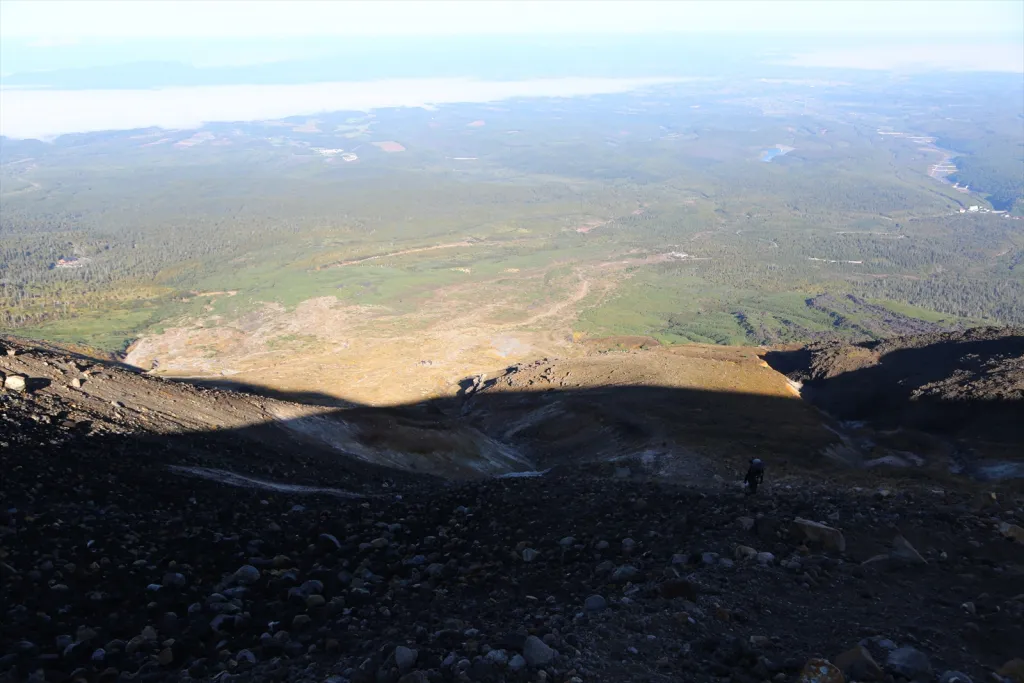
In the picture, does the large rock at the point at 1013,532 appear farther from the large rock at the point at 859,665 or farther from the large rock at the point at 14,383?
the large rock at the point at 14,383

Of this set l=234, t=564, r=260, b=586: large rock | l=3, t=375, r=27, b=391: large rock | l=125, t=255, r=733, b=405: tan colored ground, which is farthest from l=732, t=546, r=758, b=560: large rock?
l=125, t=255, r=733, b=405: tan colored ground

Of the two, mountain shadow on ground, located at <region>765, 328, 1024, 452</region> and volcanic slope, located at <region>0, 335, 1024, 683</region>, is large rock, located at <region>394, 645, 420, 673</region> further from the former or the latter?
mountain shadow on ground, located at <region>765, 328, 1024, 452</region>

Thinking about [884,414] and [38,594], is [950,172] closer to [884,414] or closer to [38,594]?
[884,414]

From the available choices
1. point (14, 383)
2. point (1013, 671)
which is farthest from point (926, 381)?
point (14, 383)

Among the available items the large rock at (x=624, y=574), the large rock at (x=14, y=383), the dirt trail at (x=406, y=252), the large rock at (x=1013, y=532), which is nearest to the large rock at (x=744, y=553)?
the large rock at (x=624, y=574)

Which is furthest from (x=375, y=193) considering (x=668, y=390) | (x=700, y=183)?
(x=668, y=390)

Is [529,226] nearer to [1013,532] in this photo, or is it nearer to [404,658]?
[1013,532]
